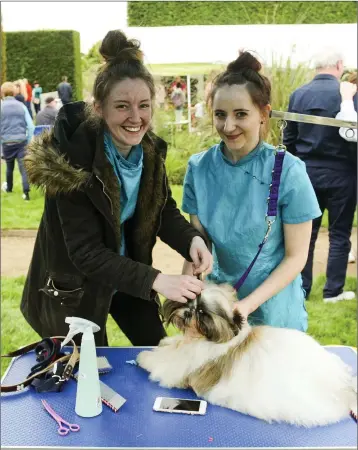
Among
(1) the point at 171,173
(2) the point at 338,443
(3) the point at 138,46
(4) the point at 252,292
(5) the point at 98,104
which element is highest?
(3) the point at 138,46

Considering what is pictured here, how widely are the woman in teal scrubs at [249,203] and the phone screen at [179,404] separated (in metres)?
0.35

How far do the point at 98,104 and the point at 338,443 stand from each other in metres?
1.39

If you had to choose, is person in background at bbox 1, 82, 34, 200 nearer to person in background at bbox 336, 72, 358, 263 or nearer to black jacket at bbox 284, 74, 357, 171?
black jacket at bbox 284, 74, 357, 171

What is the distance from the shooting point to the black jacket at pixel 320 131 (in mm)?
3459

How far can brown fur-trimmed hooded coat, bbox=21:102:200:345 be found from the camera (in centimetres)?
174

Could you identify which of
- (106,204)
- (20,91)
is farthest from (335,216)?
(20,91)

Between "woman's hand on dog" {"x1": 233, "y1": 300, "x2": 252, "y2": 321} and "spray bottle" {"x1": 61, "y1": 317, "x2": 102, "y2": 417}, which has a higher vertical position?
"woman's hand on dog" {"x1": 233, "y1": 300, "x2": 252, "y2": 321}

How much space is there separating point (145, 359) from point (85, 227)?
574 mm

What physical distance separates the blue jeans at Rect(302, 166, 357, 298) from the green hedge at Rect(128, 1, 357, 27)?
4.07 feet

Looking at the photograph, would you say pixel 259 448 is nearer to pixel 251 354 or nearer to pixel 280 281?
pixel 251 354

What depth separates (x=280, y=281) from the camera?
1885 mm

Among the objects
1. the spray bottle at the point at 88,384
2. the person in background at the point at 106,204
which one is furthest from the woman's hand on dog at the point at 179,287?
the spray bottle at the point at 88,384

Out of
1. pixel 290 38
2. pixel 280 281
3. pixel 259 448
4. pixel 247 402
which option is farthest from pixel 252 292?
pixel 290 38

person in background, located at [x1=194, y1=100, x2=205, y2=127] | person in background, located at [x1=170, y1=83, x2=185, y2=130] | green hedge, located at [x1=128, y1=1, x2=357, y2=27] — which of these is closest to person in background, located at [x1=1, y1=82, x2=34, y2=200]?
person in background, located at [x1=170, y1=83, x2=185, y2=130]
